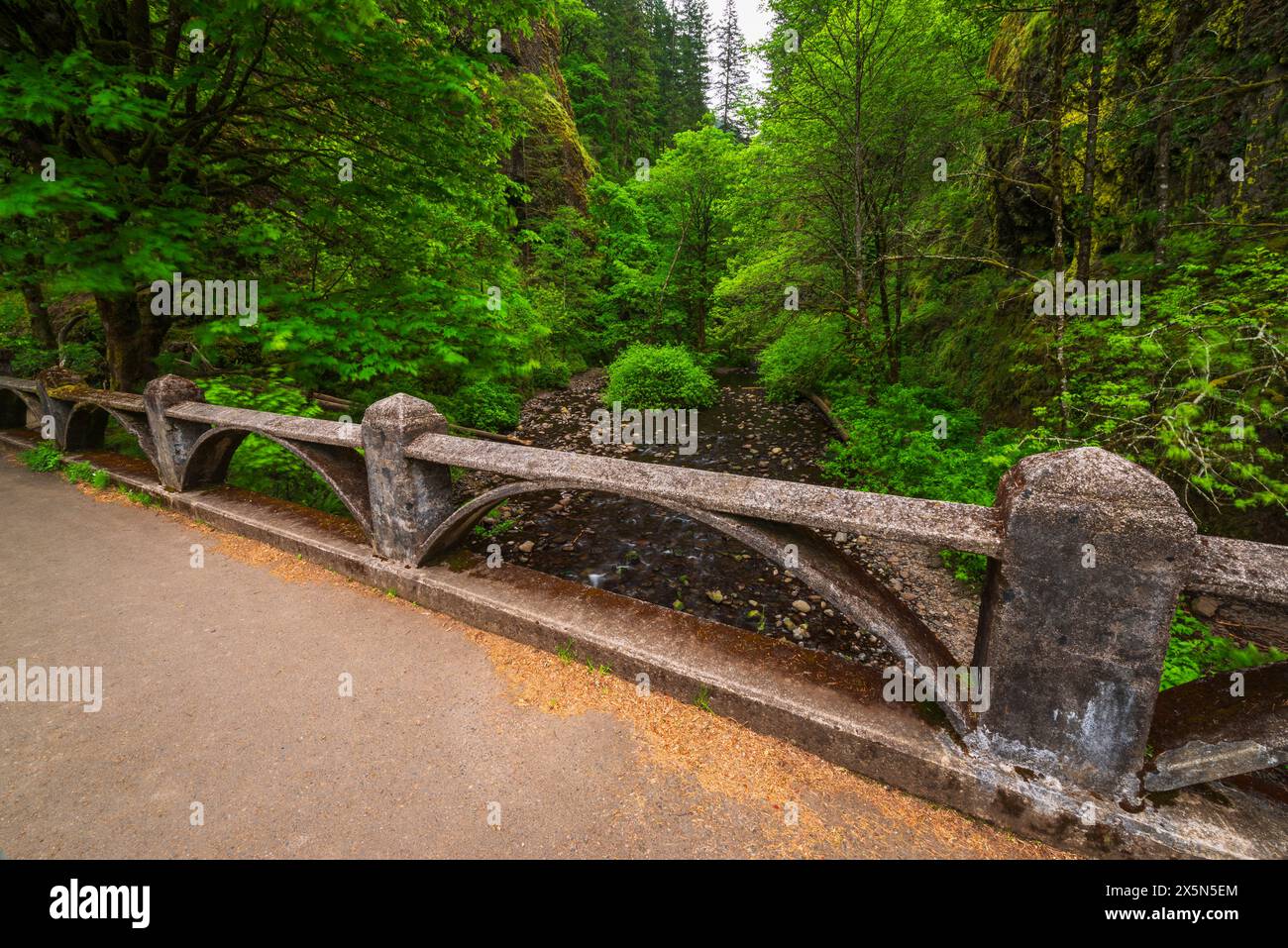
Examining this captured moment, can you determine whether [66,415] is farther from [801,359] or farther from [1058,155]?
[801,359]

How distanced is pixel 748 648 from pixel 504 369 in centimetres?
439

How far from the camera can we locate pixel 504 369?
5727 millimetres

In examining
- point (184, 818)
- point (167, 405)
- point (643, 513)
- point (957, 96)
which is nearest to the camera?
point (184, 818)

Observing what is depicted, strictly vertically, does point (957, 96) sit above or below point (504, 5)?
above

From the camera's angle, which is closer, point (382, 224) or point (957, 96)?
point (382, 224)

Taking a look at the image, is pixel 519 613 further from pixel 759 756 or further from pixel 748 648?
pixel 759 756

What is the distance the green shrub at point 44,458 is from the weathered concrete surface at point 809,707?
5.45 meters

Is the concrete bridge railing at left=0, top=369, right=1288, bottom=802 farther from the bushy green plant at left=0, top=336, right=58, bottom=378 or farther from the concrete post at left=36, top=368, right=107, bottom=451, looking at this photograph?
the bushy green plant at left=0, top=336, right=58, bottom=378

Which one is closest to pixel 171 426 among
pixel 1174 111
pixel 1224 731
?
pixel 1224 731

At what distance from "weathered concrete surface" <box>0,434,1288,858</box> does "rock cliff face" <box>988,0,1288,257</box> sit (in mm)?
6080

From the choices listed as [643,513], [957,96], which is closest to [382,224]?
[643,513]

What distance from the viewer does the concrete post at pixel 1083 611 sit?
1.60 meters

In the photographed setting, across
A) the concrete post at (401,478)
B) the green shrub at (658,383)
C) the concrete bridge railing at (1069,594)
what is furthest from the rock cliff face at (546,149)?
the concrete bridge railing at (1069,594)

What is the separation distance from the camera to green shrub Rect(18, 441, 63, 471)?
609 cm
